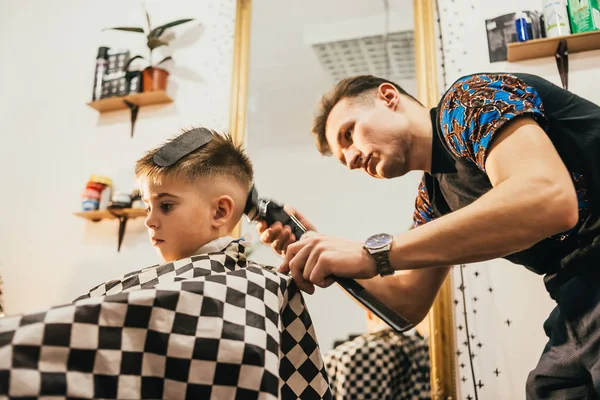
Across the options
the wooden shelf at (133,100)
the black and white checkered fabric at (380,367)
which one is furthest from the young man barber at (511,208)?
the wooden shelf at (133,100)

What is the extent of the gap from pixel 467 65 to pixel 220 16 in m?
1.28

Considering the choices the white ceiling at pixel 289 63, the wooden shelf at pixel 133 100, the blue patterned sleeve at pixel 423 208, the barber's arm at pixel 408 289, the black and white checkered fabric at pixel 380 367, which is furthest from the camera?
the wooden shelf at pixel 133 100

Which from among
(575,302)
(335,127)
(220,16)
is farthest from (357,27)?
(575,302)

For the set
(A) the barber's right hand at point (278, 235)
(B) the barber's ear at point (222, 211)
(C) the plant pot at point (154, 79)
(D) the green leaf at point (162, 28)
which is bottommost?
(A) the barber's right hand at point (278, 235)

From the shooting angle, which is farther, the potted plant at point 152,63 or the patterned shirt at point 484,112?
the potted plant at point 152,63

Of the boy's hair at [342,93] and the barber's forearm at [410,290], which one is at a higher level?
the boy's hair at [342,93]

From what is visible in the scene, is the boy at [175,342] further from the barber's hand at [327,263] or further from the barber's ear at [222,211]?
the barber's ear at [222,211]

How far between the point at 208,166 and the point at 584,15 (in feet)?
5.14

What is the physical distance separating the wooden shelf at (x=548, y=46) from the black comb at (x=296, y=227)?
1242 millimetres

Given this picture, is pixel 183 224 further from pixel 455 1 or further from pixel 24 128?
pixel 24 128

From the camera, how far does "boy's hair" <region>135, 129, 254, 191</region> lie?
4.40 feet

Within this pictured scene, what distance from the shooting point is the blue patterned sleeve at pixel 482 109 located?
102 cm

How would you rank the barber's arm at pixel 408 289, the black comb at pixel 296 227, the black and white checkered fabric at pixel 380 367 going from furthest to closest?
the black and white checkered fabric at pixel 380 367, the barber's arm at pixel 408 289, the black comb at pixel 296 227

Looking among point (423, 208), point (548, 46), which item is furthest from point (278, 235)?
point (548, 46)
